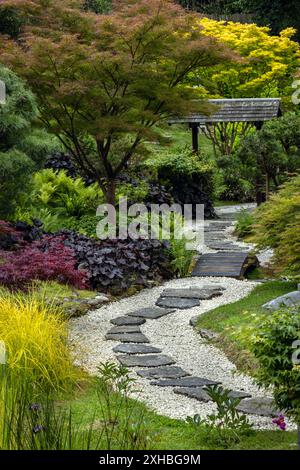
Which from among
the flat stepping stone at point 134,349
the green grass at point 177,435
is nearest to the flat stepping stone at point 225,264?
the flat stepping stone at point 134,349

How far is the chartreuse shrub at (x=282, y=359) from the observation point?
5.07 m

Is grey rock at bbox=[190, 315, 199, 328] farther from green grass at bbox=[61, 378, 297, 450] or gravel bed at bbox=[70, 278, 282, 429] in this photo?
green grass at bbox=[61, 378, 297, 450]

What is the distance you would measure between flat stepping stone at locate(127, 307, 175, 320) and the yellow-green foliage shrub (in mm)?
1313

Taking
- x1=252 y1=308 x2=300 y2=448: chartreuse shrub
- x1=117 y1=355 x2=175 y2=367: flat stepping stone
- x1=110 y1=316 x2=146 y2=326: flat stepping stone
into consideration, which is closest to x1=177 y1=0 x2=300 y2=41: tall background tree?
x1=110 y1=316 x2=146 y2=326: flat stepping stone

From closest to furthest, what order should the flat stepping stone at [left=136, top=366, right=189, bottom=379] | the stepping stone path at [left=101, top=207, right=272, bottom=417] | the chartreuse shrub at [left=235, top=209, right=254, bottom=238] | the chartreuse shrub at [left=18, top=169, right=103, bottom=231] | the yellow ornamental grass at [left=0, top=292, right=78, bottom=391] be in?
1. the yellow ornamental grass at [left=0, top=292, right=78, bottom=391]
2. the stepping stone path at [left=101, top=207, right=272, bottom=417]
3. the flat stepping stone at [left=136, top=366, right=189, bottom=379]
4. the chartreuse shrub at [left=18, top=169, right=103, bottom=231]
5. the chartreuse shrub at [left=235, top=209, right=254, bottom=238]

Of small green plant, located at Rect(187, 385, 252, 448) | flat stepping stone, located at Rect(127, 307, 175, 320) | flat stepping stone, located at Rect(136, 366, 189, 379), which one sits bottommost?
flat stepping stone, located at Rect(136, 366, 189, 379)

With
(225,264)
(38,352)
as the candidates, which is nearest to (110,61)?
(225,264)

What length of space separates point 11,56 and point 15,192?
6.52ft

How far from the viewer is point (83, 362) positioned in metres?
7.47

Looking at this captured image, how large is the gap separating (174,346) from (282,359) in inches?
126

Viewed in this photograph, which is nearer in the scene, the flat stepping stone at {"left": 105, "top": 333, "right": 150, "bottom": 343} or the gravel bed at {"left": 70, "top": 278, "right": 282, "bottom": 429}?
the gravel bed at {"left": 70, "top": 278, "right": 282, "bottom": 429}

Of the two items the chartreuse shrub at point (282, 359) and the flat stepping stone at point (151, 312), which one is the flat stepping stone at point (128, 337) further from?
the chartreuse shrub at point (282, 359)

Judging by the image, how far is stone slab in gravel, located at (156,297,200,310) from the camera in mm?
9878
